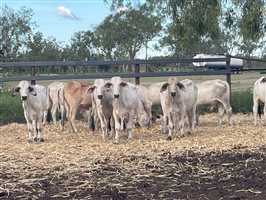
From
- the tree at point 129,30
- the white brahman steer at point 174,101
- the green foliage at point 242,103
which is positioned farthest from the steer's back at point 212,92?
the tree at point 129,30

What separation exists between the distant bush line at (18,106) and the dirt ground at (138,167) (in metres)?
3.75

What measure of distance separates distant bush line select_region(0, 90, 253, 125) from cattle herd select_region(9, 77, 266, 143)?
1.93m

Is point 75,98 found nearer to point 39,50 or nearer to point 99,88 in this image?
point 99,88

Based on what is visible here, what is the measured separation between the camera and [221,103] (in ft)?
49.6

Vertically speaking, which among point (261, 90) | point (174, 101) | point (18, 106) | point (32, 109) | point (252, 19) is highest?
point (252, 19)

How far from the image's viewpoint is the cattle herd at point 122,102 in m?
11.7

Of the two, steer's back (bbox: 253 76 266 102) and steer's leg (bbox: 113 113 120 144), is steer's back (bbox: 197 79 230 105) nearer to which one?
steer's back (bbox: 253 76 266 102)

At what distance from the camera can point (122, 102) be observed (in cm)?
1173

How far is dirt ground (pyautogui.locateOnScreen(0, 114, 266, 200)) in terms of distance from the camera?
22.0 ft

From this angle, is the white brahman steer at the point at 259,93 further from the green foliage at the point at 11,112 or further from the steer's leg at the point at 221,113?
the green foliage at the point at 11,112

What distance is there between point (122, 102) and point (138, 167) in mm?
3629

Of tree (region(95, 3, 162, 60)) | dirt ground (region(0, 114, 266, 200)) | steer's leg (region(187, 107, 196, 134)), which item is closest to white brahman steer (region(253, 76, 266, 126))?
dirt ground (region(0, 114, 266, 200))

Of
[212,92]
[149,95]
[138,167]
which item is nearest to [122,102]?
[149,95]

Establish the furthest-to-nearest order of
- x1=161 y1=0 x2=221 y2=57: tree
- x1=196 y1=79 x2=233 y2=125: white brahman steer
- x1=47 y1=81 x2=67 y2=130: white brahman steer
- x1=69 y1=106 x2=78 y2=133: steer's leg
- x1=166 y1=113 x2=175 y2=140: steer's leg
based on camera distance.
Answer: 1. x1=161 y1=0 x2=221 y2=57: tree
2. x1=47 y1=81 x2=67 y2=130: white brahman steer
3. x1=196 y1=79 x2=233 y2=125: white brahman steer
4. x1=69 y1=106 x2=78 y2=133: steer's leg
5. x1=166 y1=113 x2=175 y2=140: steer's leg
